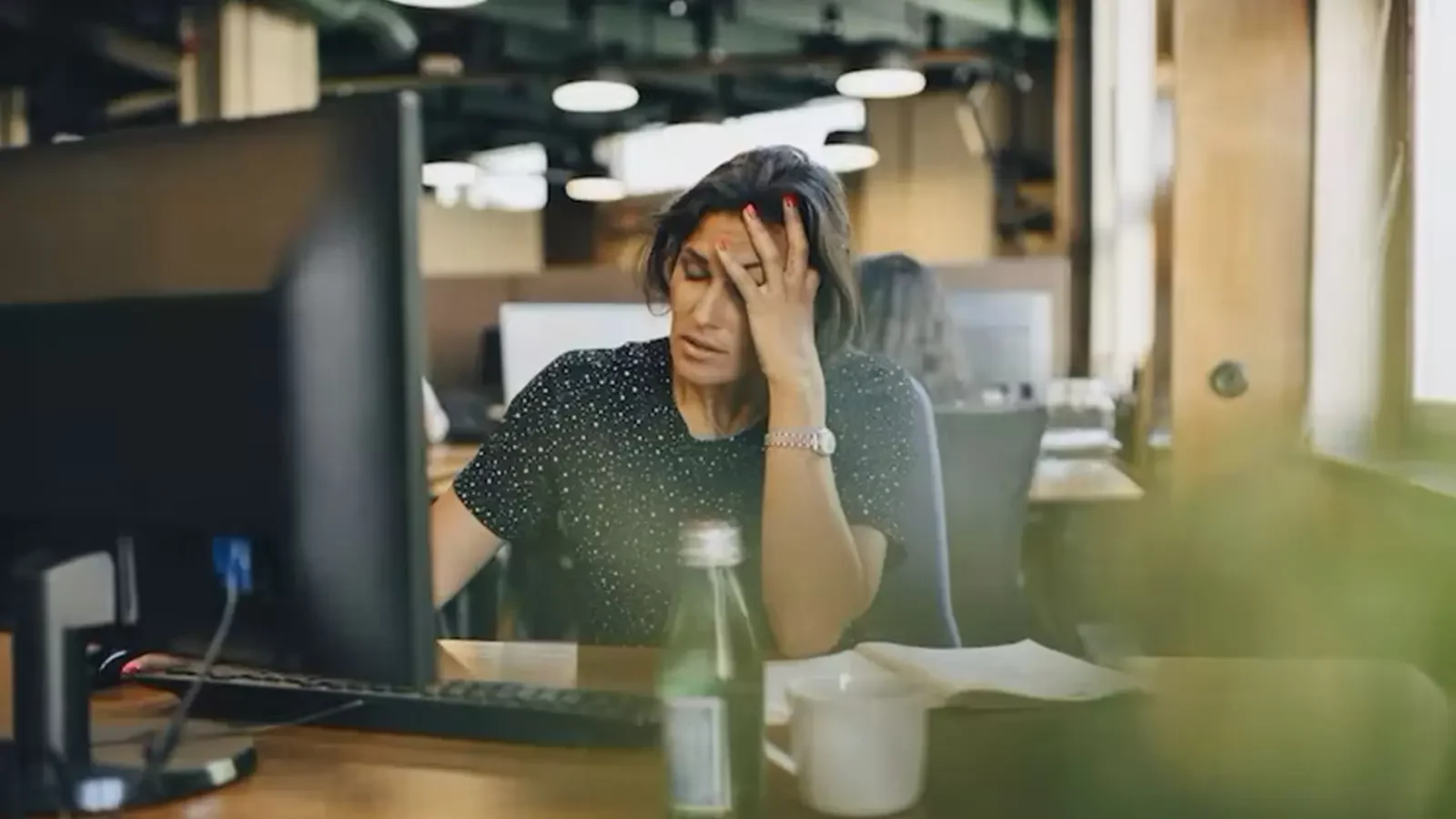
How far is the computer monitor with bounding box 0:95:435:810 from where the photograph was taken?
31.5 inches

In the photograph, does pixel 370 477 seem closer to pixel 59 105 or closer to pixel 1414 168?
pixel 1414 168

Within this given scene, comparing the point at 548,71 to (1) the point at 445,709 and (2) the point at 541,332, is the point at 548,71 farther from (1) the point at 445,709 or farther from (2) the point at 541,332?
(1) the point at 445,709

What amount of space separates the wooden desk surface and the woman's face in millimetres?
920

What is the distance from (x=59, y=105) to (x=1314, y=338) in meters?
5.37

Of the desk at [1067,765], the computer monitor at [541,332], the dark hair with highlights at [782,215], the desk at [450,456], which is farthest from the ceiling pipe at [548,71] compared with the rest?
the desk at [1067,765]

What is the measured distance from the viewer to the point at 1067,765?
3.10ft

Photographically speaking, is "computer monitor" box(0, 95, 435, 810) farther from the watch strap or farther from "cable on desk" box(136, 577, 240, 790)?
the watch strap

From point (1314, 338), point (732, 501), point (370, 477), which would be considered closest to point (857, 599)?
point (732, 501)

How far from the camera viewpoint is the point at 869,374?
161 cm

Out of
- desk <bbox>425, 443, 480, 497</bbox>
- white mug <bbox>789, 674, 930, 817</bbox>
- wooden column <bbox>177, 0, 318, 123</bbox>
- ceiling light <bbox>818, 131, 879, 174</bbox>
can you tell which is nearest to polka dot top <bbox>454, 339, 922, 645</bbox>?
white mug <bbox>789, 674, 930, 817</bbox>

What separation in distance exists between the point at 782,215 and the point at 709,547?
85 centimetres

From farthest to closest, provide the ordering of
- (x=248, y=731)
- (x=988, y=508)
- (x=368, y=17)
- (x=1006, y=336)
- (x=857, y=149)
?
1. (x=857, y=149)
2. (x=368, y=17)
3. (x=1006, y=336)
4. (x=988, y=508)
5. (x=248, y=731)

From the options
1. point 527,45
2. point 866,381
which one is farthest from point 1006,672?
point 527,45

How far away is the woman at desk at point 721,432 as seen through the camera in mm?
1511
